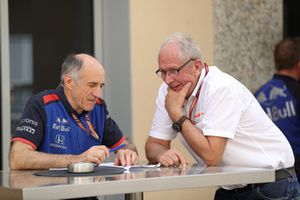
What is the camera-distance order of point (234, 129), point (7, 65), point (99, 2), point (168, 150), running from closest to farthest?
1. point (234, 129)
2. point (168, 150)
3. point (7, 65)
4. point (99, 2)

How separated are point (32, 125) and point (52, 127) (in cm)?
13

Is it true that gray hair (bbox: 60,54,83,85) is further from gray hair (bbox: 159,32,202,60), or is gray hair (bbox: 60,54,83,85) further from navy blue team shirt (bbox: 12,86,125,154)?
gray hair (bbox: 159,32,202,60)

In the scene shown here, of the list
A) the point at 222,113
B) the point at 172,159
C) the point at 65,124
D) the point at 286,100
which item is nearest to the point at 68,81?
the point at 65,124

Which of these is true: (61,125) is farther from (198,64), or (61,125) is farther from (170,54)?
(198,64)

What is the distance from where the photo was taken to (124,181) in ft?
11.0

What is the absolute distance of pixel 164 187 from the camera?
11.4 ft

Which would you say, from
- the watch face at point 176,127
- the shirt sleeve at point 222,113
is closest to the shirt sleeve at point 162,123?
the watch face at point 176,127

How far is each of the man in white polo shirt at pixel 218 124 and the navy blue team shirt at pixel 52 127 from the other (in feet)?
1.62

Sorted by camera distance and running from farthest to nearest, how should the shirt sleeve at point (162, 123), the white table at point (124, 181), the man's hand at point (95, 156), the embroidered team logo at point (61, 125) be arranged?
the shirt sleeve at point (162, 123)
the embroidered team logo at point (61, 125)
the man's hand at point (95, 156)
the white table at point (124, 181)

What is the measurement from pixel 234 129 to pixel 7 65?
266 centimetres

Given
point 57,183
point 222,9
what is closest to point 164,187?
point 57,183

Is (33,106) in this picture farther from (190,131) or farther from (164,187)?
(164,187)

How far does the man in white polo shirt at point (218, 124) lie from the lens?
4.10 meters

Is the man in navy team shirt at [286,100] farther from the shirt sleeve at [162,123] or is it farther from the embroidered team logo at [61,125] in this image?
the embroidered team logo at [61,125]
